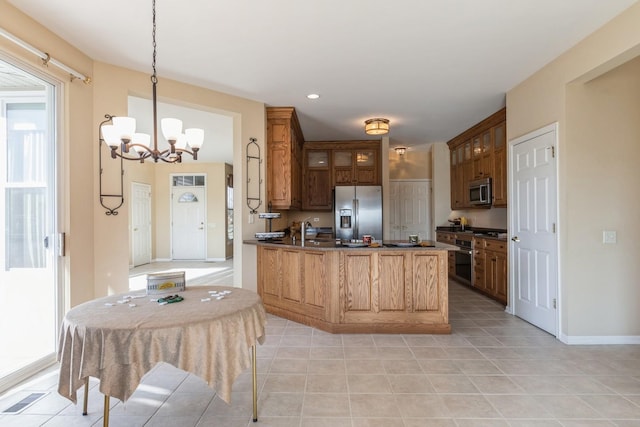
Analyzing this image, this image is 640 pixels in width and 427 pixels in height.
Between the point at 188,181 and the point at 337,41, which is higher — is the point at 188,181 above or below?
below

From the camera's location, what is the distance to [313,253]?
11.6ft

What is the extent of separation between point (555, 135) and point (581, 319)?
1.76 m

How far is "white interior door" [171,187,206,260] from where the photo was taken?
28.2 feet

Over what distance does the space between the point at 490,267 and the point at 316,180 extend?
3.46 meters

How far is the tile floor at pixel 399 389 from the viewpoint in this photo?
6.34 feet

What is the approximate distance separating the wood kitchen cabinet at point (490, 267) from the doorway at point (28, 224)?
4780mm

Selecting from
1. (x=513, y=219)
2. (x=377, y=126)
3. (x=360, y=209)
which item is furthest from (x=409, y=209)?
(x=513, y=219)

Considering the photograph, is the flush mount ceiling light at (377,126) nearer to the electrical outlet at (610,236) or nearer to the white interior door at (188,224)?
the electrical outlet at (610,236)

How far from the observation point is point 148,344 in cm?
143

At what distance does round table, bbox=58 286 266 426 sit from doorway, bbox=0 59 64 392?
1363 mm

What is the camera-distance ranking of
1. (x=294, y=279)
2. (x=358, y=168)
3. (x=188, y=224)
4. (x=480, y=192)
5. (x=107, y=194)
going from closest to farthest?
1. (x=107, y=194)
2. (x=294, y=279)
3. (x=480, y=192)
4. (x=358, y=168)
5. (x=188, y=224)

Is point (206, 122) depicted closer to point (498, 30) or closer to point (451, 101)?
point (451, 101)

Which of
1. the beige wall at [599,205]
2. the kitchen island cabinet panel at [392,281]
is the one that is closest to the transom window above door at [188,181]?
the kitchen island cabinet panel at [392,281]

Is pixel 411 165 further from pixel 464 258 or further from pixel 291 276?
pixel 291 276
